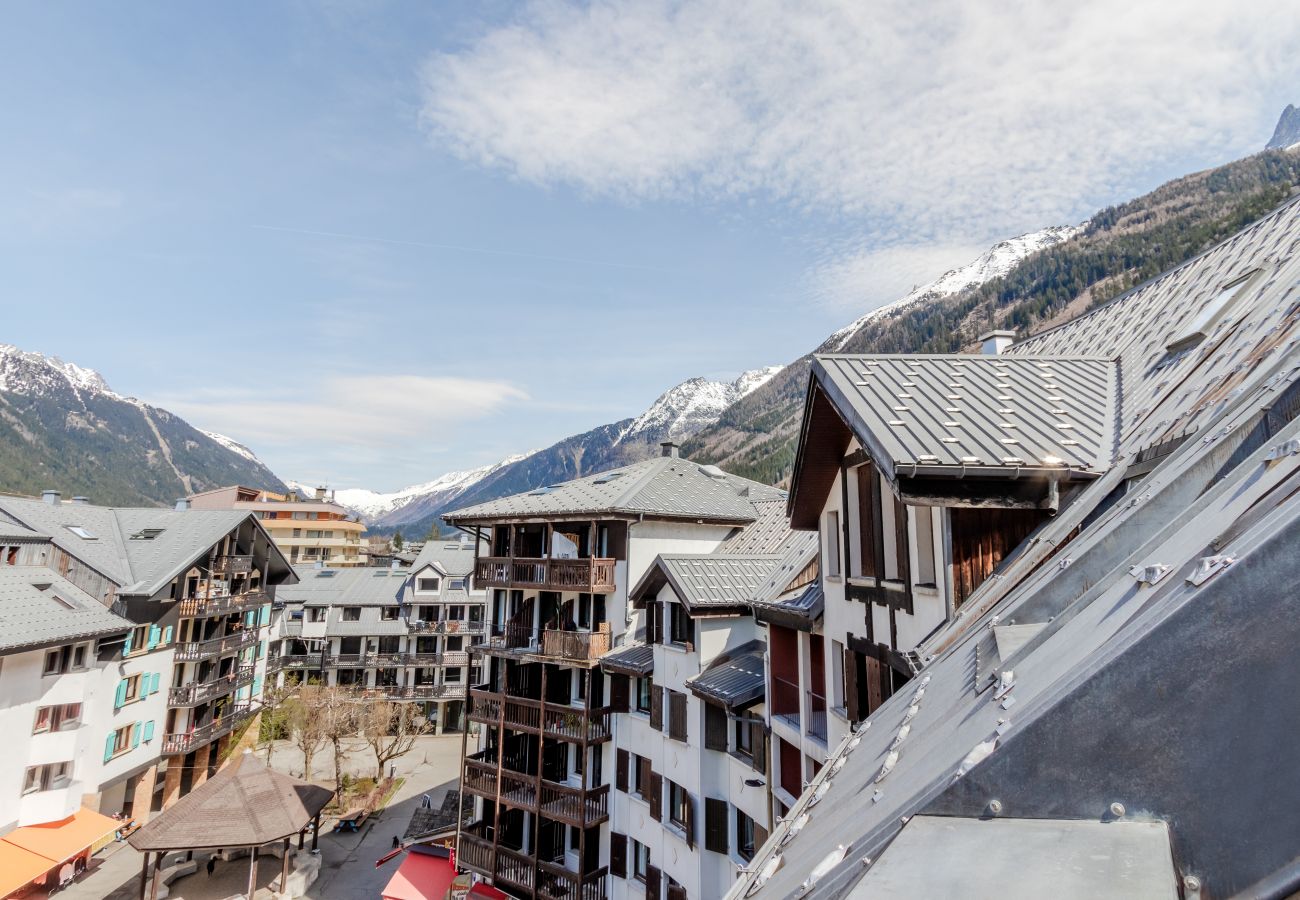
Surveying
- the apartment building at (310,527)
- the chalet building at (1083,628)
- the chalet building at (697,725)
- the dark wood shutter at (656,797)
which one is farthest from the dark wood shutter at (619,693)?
the apartment building at (310,527)

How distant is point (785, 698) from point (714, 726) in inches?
182

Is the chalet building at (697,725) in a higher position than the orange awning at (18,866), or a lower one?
higher

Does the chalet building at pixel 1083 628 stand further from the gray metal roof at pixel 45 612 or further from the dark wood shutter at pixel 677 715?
the gray metal roof at pixel 45 612

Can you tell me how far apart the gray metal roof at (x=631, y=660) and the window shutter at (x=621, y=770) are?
342 cm

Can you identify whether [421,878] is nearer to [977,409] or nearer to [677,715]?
[677,715]

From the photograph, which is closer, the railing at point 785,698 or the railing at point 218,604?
the railing at point 785,698

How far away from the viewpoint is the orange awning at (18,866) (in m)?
21.7

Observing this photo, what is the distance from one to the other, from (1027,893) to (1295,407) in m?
4.10

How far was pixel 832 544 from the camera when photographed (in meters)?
12.1

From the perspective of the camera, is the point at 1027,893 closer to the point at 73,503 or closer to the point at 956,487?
the point at 956,487

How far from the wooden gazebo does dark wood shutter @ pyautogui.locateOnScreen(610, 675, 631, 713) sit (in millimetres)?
13600

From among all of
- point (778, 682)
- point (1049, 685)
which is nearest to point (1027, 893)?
point (1049, 685)

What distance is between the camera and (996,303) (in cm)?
12725

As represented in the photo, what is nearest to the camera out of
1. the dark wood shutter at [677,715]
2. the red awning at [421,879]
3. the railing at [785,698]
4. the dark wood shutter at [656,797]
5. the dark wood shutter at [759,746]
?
the railing at [785,698]
